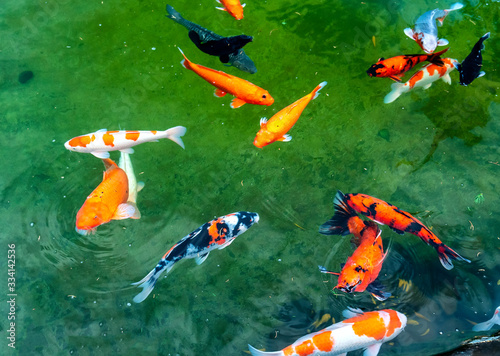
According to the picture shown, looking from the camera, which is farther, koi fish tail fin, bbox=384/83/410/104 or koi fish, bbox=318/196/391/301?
koi fish tail fin, bbox=384/83/410/104

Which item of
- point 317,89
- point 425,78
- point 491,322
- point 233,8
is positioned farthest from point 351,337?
point 233,8

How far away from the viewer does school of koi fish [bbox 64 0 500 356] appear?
391cm

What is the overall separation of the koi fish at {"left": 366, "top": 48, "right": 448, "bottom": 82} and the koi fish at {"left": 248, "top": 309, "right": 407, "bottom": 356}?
8.21ft

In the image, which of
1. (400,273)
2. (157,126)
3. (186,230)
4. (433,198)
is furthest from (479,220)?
(157,126)

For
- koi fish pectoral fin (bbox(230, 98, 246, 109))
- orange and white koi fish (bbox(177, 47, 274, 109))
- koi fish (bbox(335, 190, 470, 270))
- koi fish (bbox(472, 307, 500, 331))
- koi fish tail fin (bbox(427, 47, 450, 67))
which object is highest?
koi fish tail fin (bbox(427, 47, 450, 67))

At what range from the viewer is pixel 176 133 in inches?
169

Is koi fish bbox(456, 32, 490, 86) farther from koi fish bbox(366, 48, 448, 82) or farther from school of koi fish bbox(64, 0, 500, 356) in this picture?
koi fish bbox(366, 48, 448, 82)

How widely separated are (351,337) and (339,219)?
3.87 feet

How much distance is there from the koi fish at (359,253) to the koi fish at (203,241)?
2.86 feet

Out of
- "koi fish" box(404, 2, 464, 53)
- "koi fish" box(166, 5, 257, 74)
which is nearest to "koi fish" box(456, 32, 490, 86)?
"koi fish" box(404, 2, 464, 53)

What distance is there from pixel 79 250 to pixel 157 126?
5.26ft

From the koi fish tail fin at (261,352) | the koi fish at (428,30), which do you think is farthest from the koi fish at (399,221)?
the koi fish at (428,30)

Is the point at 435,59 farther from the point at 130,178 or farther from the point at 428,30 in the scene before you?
the point at 130,178

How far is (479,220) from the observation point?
4.46 m
